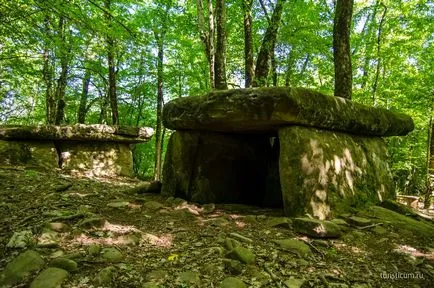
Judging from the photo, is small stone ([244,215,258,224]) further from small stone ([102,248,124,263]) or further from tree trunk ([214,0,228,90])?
tree trunk ([214,0,228,90])

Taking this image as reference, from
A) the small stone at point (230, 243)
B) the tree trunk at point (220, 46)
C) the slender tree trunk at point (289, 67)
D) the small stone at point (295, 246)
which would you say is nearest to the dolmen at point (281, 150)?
the small stone at point (295, 246)

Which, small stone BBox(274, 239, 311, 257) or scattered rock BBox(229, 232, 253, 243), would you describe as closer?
small stone BBox(274, 239, 311, 257)

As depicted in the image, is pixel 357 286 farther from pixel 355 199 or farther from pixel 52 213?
pixel 52 213

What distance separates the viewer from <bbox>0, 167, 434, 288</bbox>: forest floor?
104 inches

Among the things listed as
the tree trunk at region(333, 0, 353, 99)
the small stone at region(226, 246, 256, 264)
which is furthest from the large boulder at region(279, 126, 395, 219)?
the small stone at region(226, 246, 256, 264)

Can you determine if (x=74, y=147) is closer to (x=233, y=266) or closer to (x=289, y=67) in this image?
(x=233, y=266)

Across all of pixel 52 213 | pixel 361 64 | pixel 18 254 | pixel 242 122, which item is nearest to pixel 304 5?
pixel 361 64

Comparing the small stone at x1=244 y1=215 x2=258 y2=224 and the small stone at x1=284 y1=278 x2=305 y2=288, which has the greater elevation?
the small stone at x1=244 y1=215 x2=258 y2=224

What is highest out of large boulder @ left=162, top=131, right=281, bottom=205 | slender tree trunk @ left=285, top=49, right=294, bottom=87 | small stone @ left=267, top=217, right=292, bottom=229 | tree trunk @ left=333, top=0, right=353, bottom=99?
slender tree trunk @ left=285, top=49, right=294, bottom=87

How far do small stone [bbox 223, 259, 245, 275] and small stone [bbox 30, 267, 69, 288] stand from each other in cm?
127

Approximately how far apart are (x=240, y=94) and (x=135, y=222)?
81.1 inches

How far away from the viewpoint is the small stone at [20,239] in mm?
2945

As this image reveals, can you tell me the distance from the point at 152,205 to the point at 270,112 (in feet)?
6.79

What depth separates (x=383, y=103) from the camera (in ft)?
39.3
